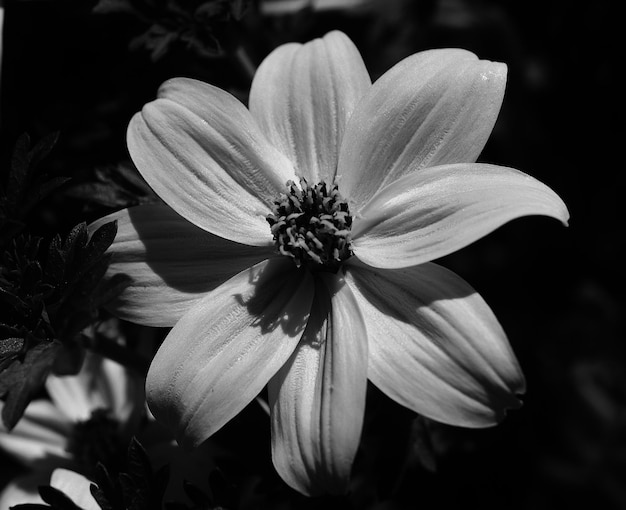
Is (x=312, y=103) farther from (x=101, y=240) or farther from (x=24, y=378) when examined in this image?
(x=24, y=378)

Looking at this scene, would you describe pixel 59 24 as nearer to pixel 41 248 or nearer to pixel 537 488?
pixel 41 248

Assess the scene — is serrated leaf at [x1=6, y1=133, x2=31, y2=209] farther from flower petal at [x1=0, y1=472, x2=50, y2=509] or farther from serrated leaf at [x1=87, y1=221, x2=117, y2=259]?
flower petal at [x1=0, y1=472, x2=50, y2=509]

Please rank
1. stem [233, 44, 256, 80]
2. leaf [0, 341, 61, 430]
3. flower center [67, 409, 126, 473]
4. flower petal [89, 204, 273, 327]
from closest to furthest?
leaf [0, 341, 61, 430] < flower petal [89, 204, 273, 327] < flower center [67, 409, 126, 473] < stem [233, 44, 256, 80]

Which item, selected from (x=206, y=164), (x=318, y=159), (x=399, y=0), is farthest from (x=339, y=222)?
(x=399, y=0)

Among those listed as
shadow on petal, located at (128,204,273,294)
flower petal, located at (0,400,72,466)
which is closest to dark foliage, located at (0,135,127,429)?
shadow on petal, located at (128,204,273,294)

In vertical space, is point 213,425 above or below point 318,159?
below
